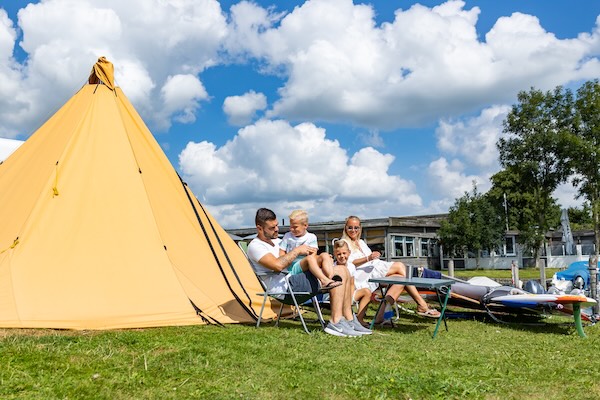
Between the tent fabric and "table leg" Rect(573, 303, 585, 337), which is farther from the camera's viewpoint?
the tent fabric

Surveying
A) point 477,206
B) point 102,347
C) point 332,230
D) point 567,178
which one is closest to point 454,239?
point 477,206

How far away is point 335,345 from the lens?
206 inches

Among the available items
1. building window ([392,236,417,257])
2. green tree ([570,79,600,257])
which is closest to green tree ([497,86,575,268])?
green tree ([570,79,600,257])

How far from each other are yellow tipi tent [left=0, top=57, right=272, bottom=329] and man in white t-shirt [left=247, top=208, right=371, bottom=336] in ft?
2.59

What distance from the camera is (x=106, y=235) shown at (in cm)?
673

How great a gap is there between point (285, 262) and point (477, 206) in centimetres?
2824

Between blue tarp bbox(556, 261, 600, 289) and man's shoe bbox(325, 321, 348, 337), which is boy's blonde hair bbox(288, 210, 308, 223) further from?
blue tarp bbox(556, 261, 600, 289)

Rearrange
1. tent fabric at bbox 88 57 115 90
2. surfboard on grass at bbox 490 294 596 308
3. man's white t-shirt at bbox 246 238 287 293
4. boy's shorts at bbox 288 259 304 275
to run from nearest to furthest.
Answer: boy's shorts at bbox 288 259 304 275 < man's white t-shirt at bbox 246 238 287 293 < surfboard on grass at bbox 490 294 596 308 < tent fabric at bbox 88 57 115 90

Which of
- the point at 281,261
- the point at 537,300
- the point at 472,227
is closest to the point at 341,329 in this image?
the point at 281,261

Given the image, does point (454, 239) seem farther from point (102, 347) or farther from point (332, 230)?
point (102, 347)

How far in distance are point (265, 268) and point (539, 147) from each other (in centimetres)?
2638

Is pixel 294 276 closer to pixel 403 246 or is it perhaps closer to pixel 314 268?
pixel 314 268

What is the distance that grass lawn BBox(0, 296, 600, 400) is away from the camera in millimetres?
3711

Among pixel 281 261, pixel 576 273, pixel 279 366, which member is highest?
pixel 281 261
